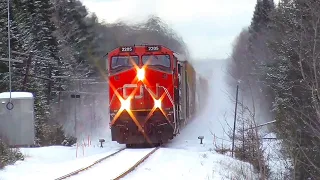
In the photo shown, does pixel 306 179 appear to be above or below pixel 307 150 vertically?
below

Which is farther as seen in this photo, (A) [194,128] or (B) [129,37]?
(B) [129,37]

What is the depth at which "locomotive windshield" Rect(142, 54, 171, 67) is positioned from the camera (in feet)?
64.4

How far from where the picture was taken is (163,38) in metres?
40.4

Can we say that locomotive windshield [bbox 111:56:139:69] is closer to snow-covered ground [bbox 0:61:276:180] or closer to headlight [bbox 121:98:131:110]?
headlight [bbox 121:98:131:110]

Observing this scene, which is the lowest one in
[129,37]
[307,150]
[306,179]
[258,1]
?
[306,179]

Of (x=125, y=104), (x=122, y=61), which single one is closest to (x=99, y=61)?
(x=122, y=61)

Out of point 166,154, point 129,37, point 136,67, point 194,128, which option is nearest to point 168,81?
point 136,67

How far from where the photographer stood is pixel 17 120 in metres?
22.6

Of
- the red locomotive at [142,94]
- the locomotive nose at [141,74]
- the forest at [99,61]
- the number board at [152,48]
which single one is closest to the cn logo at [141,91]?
the red locomotive at [142,94]

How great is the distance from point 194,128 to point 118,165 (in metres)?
15.9

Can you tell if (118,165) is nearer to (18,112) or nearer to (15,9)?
(18,112)

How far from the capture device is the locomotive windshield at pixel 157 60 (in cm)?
1964

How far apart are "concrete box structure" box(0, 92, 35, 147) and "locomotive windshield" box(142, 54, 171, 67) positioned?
622cm

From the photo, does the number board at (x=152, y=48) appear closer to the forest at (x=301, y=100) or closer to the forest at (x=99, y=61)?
the forest at (x=99, y=61)
